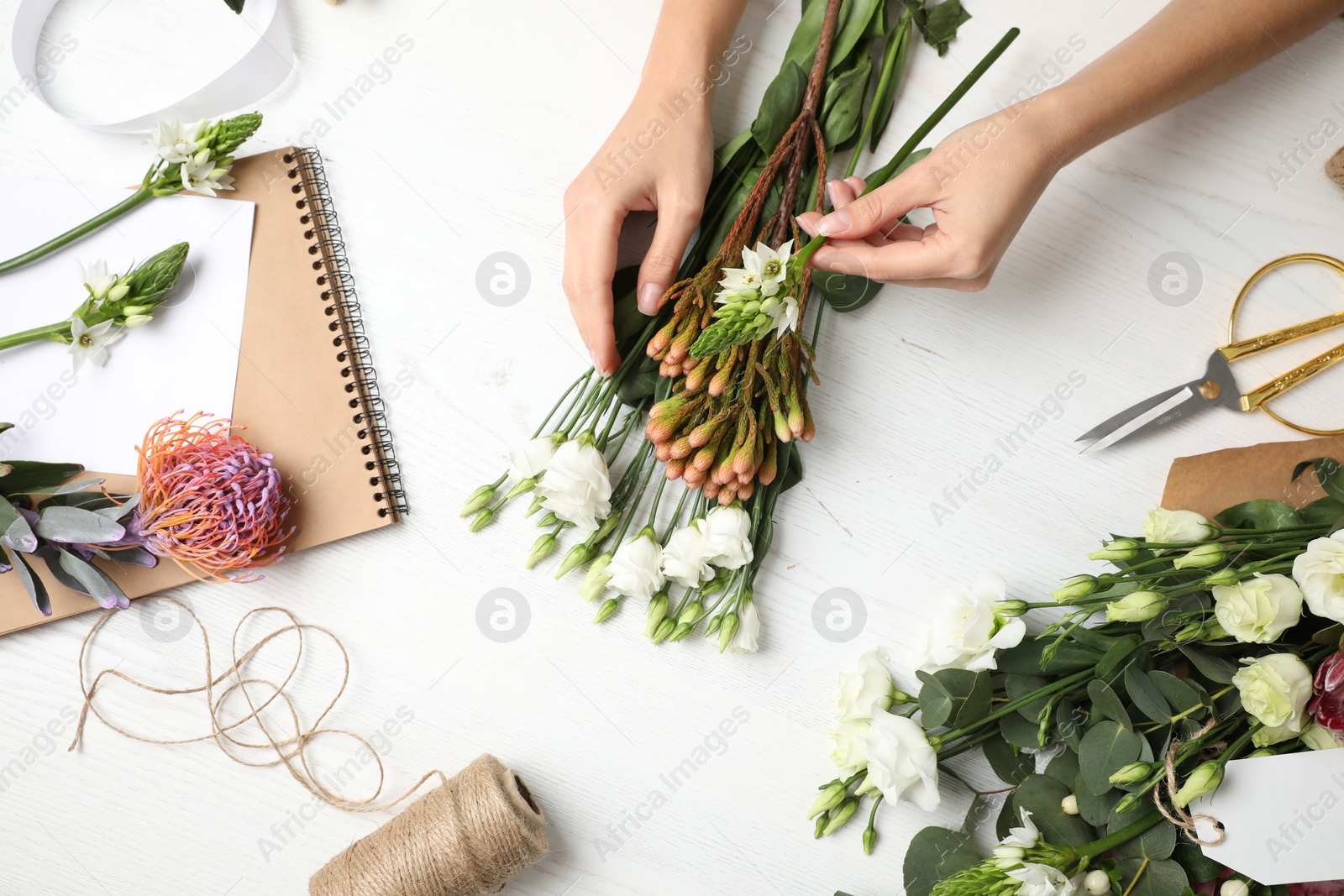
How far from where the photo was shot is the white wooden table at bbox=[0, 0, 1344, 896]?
35.4 inches

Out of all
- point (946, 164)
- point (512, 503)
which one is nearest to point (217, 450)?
point (512, 503)

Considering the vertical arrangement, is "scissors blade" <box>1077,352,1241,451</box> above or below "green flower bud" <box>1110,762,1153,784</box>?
above

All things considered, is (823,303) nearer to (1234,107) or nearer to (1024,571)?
(1024,571)

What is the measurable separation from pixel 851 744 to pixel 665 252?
54 cm

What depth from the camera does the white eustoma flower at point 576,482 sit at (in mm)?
796

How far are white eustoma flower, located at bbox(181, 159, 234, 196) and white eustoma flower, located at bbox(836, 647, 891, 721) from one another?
88cm

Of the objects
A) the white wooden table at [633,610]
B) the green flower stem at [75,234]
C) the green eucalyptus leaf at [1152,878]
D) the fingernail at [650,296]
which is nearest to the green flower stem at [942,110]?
the white wooden table at [633,610]

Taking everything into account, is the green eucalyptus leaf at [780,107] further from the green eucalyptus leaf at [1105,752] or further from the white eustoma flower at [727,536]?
the green eucalyptus leaf at [1105,752]

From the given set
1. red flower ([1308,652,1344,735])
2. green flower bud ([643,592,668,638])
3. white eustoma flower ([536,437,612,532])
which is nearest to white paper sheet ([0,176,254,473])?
white eustoma flower ([536,437,612,532])

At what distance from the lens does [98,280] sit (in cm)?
90

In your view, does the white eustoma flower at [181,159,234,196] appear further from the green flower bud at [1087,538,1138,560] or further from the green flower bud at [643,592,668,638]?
the green flower bud at [1087,538,1138,560]

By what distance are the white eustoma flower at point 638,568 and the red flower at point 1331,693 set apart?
1.94 ft

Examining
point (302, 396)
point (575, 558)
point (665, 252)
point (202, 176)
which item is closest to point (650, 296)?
point (665, 252)

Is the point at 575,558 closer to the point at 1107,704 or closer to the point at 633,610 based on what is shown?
the point at 633,610
